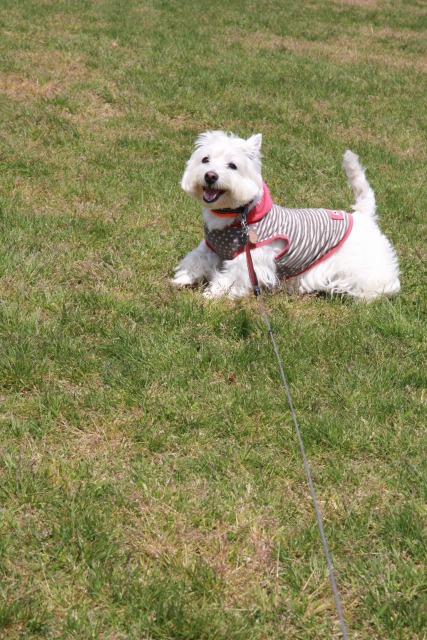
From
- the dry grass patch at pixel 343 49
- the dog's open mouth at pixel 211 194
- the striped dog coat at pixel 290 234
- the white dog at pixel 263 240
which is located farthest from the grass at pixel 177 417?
the dry grass patch at pixel 343 49

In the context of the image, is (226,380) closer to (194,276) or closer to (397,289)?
(194,276)

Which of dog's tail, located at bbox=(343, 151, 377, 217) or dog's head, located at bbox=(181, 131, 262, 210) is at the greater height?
dog's head, located at bbox=(181, 131, 262, 210)

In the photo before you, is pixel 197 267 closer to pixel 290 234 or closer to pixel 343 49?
pixel 290 234

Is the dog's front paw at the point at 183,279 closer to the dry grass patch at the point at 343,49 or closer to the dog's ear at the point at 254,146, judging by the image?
the dog's ear at the point at 254,146

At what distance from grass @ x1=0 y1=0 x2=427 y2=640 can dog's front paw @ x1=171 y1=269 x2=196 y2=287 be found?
4.2 inches

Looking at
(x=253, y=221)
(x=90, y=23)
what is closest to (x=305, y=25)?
(x=90, y=23)

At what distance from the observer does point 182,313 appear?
4715mm

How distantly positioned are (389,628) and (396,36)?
1556cm

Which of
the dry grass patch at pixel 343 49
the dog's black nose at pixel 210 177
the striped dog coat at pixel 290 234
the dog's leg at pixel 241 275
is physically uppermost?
the dog's black nose at pixel 210 177

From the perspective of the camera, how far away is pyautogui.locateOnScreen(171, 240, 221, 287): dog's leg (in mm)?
5301

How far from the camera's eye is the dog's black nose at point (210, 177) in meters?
4.79

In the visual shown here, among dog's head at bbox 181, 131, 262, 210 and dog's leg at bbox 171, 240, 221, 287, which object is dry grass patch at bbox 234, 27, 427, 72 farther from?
dog's leg at bbox 171, 240, 221, 287

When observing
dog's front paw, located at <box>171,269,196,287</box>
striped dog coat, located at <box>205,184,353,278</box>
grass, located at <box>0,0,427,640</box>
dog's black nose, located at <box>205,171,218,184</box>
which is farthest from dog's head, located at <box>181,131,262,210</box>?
grass, located at <box>0,0,427,640</box>

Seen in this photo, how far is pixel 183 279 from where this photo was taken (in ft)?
17.4
